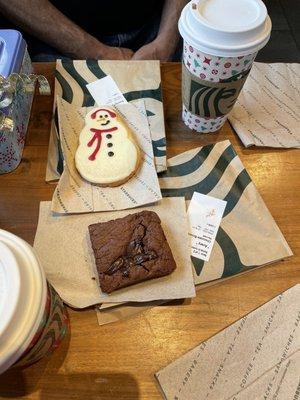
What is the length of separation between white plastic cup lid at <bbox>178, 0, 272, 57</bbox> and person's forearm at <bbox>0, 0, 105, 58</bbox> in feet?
1.54

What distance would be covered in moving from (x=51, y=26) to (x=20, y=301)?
0.86m

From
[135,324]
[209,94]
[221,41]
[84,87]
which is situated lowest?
[135,324]

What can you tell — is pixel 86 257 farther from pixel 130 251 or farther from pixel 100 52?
pixel 100 52

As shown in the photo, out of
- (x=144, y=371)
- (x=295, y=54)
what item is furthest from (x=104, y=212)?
(x=295, y=54)

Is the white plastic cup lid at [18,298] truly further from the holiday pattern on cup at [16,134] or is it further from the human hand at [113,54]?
the human hand at [113,54]

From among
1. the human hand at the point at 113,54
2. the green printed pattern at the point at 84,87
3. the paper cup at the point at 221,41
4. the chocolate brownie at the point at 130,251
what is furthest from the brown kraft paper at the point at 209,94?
the human hand at the point at 113,54

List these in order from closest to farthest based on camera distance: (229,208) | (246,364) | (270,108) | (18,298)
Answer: (18,298)
(246,364)
(229,208)
(270,108)

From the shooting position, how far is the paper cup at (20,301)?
1.17ft

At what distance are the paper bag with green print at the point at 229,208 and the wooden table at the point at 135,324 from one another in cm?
2

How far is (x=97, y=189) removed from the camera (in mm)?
683

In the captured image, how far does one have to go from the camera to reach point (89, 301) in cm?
56

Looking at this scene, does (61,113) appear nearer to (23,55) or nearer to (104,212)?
(23,55)

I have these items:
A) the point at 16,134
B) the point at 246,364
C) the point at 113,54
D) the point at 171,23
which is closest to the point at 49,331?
the point at 246,364

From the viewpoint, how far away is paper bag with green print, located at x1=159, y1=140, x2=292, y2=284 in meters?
0.61
